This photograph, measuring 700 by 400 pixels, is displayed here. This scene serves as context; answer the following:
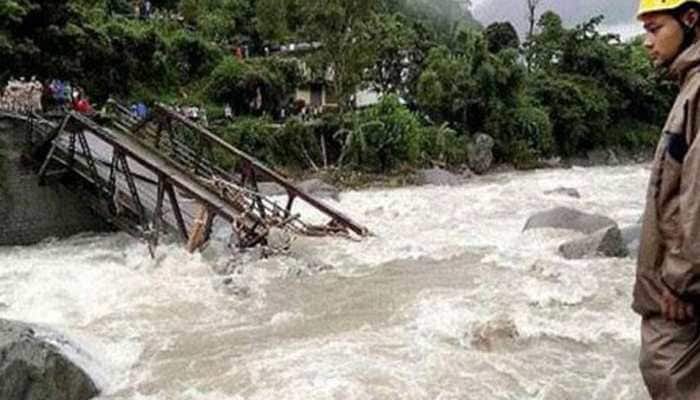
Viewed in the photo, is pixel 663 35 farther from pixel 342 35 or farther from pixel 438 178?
pixel 342 35

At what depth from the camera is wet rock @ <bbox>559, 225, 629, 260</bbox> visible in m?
11.2

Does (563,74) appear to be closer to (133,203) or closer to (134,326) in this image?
(133,203)

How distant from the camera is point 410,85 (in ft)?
104

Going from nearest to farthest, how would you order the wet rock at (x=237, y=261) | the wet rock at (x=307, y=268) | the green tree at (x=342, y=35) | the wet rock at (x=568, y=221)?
1. the wet rock at (x=237, y=261)
2. the wet rock at (x=307, y=268)
3. the wet rock at (x=568, y=221)
4. the green tree at (x=342, y=35)

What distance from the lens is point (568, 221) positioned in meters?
13.6

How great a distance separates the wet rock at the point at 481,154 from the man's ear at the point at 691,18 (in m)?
24.1

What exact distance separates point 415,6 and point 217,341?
4118 centimetres

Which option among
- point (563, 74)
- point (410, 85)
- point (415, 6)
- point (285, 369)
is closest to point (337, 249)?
point (285, 369)

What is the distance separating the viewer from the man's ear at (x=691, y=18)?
2.57 m

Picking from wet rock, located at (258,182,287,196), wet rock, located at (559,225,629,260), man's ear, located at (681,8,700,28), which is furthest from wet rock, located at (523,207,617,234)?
man's ear, located at (681,8,700,28)

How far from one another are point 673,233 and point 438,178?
21269 millimetres

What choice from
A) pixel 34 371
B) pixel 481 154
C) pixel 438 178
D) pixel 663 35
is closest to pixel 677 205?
pixel 663 35

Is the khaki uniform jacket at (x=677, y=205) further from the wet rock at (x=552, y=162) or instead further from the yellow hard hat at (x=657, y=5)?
the wet rock at (x=552, y=162)

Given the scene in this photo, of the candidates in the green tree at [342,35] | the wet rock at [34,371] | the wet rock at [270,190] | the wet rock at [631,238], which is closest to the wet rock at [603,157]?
the green tree at [342,35]
